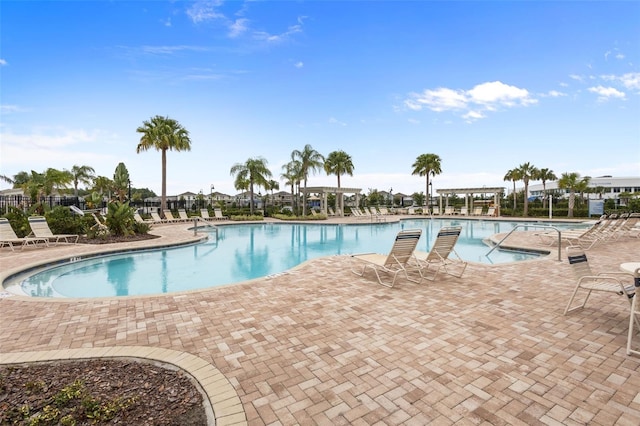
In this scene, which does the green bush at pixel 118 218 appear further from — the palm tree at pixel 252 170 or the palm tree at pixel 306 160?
the palm tree at pixel 252 170

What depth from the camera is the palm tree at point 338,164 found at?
32250 millimetres

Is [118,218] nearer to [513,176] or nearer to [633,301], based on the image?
[633,301]

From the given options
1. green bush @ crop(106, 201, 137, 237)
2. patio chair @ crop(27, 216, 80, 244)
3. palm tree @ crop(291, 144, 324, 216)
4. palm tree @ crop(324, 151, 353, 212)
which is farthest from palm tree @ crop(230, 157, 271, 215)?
patio chair @ crop(27, 216, 80, 244)

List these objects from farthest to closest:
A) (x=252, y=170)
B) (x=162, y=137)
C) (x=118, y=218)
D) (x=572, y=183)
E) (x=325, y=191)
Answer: (x=252, y=170), (x=325, y=191), (x=572, y=183), (x=162, y=137), (x=118, y=218)

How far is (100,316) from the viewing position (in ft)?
13.6

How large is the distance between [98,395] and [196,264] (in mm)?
7707

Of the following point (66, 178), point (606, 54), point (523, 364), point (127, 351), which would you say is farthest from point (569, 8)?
point (66, 178)

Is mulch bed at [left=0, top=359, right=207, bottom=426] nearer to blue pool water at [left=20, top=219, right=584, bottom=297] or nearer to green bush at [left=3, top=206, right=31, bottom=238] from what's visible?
blue pool water at [left=20, top=219, right=584, bottom=297]

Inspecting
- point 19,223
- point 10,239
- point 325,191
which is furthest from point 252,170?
point 10,239

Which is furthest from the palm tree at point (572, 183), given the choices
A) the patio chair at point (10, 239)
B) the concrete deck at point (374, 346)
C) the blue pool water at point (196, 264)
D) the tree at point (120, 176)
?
the tree at point (120, 176)

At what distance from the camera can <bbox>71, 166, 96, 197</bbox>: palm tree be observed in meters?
43.5

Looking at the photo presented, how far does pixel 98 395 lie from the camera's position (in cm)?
235

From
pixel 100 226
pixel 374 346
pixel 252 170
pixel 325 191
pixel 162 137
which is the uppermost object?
pixel 162 137

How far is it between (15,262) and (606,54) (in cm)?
2093
